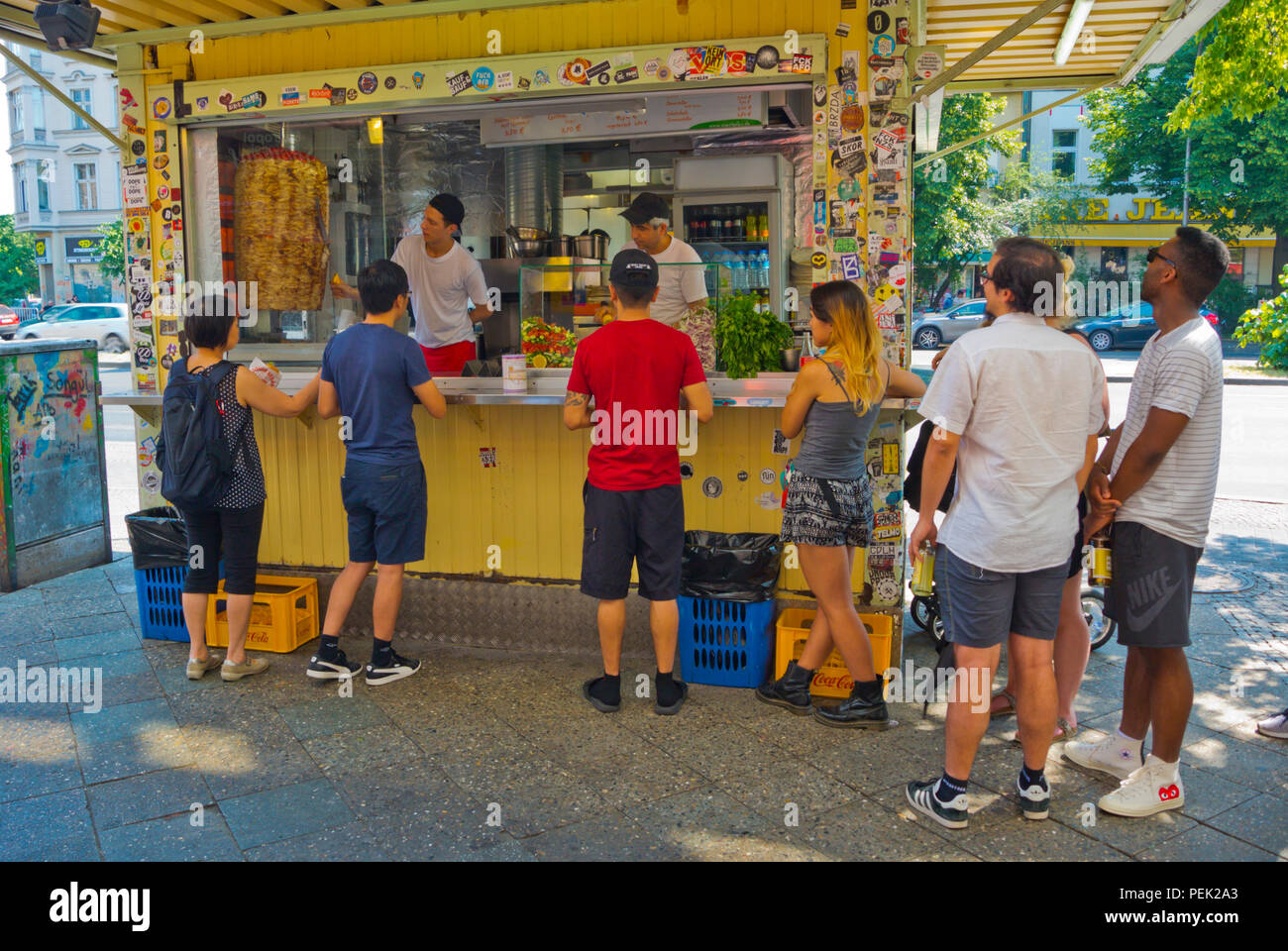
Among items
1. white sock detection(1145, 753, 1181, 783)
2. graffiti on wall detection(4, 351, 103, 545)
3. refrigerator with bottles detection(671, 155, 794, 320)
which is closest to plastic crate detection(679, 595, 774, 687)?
white sock detection(1145, 753, 1181, 783)

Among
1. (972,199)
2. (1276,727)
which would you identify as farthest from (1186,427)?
(972,199)

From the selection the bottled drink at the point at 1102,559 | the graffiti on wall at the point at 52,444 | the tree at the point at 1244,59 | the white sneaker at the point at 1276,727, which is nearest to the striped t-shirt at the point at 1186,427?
the bottled drink at the point at 1102,559

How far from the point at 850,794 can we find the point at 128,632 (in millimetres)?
4159

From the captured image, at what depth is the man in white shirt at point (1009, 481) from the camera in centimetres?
326

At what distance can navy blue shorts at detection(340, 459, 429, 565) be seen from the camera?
187 inches

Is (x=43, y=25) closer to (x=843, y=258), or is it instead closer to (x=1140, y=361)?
(x=843, y=258)

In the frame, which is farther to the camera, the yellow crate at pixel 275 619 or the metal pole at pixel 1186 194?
the metal pole at pixel 1186 194

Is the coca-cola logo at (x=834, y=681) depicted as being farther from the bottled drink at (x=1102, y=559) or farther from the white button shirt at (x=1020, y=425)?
the white button shirt at (x=1020, y=425)

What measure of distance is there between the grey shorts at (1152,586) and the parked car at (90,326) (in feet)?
98.3

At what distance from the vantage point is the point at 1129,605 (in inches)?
141

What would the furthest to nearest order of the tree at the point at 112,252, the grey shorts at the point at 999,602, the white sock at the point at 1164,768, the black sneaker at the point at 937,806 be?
the tree at the point at 112,252
the white sock at the point at 1164,768
the black sneaker at the point at 937,806
the grey shorts at the point at 999,602

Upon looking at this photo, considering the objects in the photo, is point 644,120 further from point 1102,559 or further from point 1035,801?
point 1035,801

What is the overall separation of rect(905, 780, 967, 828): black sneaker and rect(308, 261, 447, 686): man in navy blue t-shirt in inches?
97.9

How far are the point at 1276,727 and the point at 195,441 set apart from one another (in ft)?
16.0
